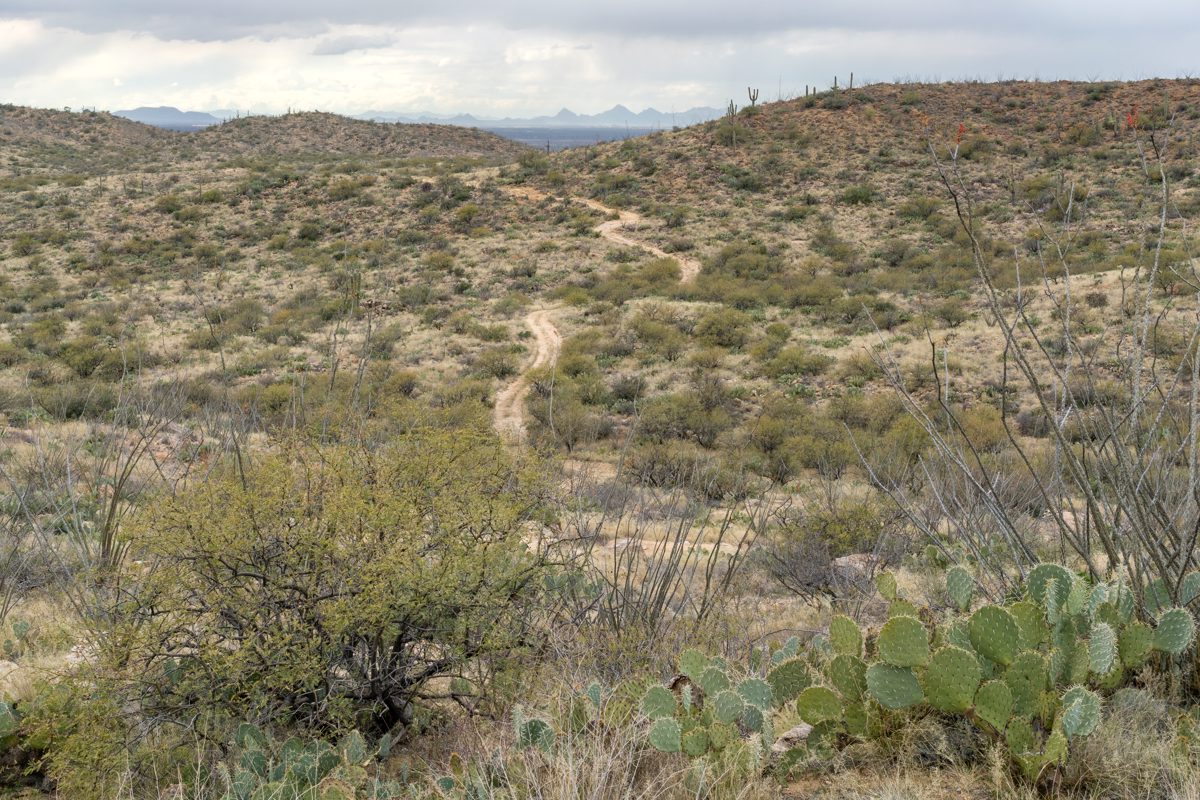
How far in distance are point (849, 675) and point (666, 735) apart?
69cm

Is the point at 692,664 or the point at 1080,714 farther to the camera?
the point at 692,664

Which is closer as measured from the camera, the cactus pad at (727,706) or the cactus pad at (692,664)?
the cactus pad at (727,706)

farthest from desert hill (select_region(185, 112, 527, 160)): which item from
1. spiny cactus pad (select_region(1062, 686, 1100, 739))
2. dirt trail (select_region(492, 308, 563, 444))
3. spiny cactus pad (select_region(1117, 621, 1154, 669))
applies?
spiny cactus pad (select_region(1062, 686, 1100, 739))

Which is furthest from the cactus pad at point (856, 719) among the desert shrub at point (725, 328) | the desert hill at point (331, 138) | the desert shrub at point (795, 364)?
the desert hill at point (331, 138)

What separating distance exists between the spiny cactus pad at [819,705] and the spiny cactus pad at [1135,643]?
98cm

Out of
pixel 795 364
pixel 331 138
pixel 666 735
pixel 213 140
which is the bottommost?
pixel 795 364

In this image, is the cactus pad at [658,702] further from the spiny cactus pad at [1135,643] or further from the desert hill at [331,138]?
the desert hill at [331,138]

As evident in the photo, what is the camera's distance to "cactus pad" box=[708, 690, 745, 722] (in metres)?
2.79

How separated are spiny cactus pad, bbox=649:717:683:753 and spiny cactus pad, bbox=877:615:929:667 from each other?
731 mm

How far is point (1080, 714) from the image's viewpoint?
232 cm

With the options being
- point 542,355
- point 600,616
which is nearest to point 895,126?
point 542,355

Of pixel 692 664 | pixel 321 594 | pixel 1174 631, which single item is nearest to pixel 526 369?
pixel 321 594

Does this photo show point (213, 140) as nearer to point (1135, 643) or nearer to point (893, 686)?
point (893, 686)

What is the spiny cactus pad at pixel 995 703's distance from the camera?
2.46 meters
